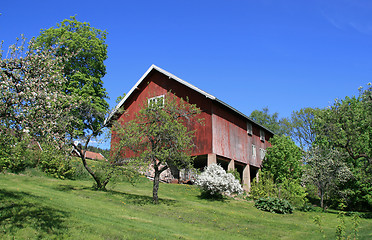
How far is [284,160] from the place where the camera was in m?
33.2

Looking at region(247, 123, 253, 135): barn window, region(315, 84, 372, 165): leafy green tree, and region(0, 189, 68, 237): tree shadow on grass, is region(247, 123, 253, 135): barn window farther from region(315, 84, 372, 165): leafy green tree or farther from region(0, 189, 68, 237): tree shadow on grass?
region(0, 189, 68, 237): tree shadow on grass

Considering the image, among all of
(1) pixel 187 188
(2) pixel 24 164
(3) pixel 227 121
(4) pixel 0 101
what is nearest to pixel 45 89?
(4) pixel 0 101

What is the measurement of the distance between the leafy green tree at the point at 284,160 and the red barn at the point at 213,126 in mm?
1879

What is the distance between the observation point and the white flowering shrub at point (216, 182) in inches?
842

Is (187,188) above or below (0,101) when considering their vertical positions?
below


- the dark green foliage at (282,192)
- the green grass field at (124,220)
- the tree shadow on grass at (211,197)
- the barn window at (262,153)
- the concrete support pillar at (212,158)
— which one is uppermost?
the barn window at (262,153)

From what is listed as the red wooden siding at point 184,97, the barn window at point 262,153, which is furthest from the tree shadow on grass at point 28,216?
the barn window at point 262,153

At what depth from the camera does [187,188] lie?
83.4 ft

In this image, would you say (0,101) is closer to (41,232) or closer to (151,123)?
(41,232)

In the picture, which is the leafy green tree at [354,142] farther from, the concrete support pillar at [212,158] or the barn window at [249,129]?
the concrete support pillar at [212,158]

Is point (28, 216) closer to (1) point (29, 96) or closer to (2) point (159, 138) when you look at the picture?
(1) point (29, 96)

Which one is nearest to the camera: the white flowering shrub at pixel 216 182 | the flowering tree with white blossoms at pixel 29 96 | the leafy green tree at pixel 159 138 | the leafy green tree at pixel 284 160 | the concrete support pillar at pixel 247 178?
the flowering tree with white blossoms at pixel 29 96

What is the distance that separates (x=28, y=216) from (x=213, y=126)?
19003 millimetres

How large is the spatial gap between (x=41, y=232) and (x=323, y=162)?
2276 cm
